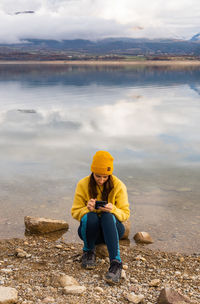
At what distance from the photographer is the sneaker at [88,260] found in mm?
5629

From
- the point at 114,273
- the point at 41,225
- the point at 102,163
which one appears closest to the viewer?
the point at 114,273

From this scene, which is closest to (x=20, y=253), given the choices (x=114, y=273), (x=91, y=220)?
(x=91, y=220)

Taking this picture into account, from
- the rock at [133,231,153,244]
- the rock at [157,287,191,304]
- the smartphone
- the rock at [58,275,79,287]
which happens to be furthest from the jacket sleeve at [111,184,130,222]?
the rock at [133,231,153,244]

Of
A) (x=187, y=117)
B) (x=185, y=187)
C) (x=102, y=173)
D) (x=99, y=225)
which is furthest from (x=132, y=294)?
(x=187, y=117)

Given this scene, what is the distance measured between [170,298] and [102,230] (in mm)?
1541

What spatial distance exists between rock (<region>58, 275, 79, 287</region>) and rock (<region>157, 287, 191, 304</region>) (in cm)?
119

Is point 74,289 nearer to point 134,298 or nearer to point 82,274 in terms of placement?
point 82,274

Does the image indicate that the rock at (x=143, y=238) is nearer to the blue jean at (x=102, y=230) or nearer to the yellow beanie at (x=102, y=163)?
the blue jean at (x=102, y=230)

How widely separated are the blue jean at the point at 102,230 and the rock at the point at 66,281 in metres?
0.65

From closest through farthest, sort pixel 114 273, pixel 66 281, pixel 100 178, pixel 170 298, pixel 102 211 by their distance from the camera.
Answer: pixel 170 298
pixel 66 281
pixel 114 273
pixel 100 178
pixel 102 211

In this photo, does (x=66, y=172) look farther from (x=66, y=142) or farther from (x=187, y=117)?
(x=187, y=117)

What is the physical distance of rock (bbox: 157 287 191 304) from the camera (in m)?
4.41

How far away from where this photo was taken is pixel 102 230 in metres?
5.63

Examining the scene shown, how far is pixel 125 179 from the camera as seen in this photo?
10.7 m
